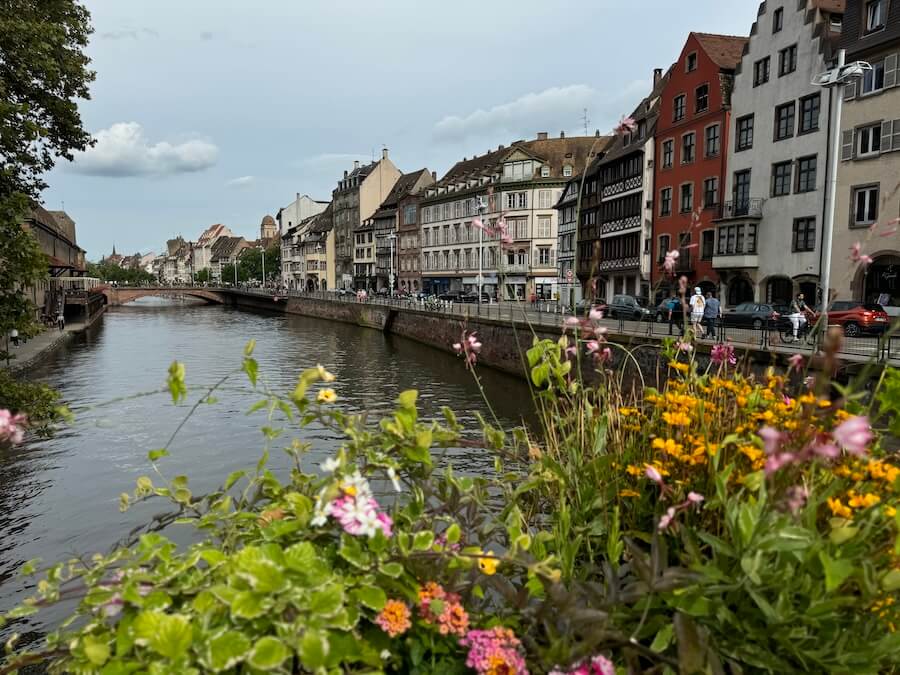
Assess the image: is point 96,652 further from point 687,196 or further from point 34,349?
point 687,196

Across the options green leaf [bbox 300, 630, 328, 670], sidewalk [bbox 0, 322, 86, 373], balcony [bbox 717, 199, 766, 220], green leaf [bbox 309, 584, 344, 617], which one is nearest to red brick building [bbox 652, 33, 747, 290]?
balcony [bbox 717, 199, 766, 220]

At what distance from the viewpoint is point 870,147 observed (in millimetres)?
26578

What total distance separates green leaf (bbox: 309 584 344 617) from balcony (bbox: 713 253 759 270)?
34525mm

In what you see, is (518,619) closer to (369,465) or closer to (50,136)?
(369,465)

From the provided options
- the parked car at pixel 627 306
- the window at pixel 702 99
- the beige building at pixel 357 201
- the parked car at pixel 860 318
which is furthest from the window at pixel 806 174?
the beige building at pixel 357 201

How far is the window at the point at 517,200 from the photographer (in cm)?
6462

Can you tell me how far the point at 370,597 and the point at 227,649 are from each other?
1.40 feet

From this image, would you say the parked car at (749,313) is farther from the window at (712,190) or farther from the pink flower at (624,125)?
the pink flower at (624,125)

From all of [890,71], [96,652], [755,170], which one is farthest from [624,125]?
[755,170]

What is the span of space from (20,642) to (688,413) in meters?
8.20

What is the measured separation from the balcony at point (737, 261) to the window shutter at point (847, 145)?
20.2 feet

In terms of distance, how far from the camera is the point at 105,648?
179cm

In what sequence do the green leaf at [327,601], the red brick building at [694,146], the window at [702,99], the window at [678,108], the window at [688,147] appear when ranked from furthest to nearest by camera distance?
the window at [678,108] → the window at [688,147] → the window at [702,99] → the red brick building at [694,146] → the green leaf at [327,601]

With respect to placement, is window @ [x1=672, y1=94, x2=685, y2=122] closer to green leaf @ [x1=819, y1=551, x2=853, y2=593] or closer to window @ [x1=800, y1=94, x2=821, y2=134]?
window @ [x1=800, y1=94, x2=821, y2=134]
